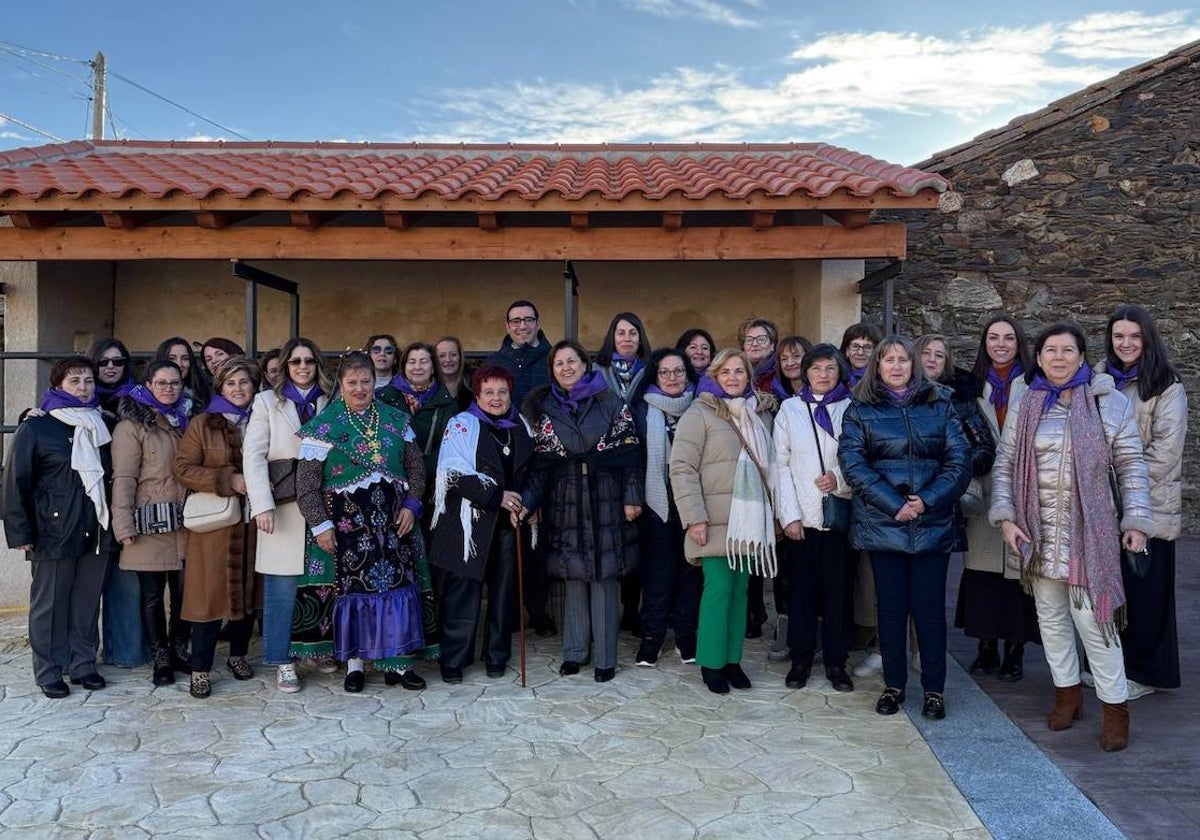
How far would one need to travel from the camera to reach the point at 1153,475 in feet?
13.1

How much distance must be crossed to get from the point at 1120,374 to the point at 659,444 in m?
2.16

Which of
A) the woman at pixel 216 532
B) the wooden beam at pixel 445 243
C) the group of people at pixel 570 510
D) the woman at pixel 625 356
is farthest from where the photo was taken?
the wooden beam at pixel 445 243

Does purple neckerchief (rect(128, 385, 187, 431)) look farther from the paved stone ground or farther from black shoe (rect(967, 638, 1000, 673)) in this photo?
black shoe (rect(967, 638, 1000, 673))

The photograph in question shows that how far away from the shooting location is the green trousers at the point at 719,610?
4.41 meters

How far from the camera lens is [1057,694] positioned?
3.97m

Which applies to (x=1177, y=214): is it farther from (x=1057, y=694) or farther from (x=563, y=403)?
(x=563, y=403)

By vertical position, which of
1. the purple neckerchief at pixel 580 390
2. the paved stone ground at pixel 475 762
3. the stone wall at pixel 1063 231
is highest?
the stone wall at pixel 1063 231

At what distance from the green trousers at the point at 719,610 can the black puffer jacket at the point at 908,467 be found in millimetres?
690

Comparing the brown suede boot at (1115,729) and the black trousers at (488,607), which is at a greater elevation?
the black trousers at (488,607)

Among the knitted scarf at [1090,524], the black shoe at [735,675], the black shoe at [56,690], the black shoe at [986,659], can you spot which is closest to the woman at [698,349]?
the black shoe at [735,675]

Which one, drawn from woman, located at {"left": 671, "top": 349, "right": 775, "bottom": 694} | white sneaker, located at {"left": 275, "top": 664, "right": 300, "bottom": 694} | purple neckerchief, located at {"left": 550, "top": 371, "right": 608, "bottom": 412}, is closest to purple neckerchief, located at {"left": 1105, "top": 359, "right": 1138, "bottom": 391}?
woman, located at {"left": 671, "top": 349, "right": 775, "bottom": 694}

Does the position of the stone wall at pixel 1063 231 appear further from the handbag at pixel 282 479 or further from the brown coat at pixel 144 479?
the brown coat at pixel 144 479

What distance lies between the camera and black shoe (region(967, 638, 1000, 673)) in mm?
4684

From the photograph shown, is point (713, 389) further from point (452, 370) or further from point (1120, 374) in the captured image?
point (1120, 374)
